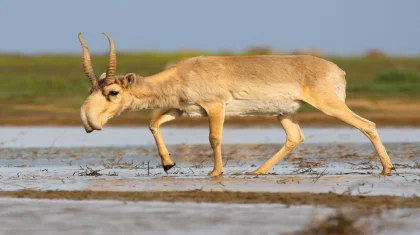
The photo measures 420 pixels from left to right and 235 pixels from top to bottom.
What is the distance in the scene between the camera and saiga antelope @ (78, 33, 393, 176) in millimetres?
13352

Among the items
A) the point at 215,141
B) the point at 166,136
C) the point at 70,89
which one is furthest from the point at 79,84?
the point at 215,141

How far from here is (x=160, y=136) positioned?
539 inches

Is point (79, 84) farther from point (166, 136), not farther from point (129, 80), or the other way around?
point (129, 80)

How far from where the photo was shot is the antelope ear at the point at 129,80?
13609 millimetres

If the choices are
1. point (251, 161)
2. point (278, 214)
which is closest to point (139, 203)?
point (278, 214)

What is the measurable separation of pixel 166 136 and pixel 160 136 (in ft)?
28.3

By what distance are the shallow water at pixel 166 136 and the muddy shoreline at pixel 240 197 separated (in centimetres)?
820

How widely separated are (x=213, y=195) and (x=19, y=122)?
1686 cm

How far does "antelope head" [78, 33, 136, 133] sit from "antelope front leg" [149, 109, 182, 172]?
457 mm

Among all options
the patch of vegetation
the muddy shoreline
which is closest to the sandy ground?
the patch of vegetation

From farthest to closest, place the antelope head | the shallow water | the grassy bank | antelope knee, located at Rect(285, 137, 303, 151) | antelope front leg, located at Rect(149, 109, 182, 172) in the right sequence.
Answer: the grassy bank
the shallow water
antelope knee, located at Rect(285, 137, 303, 151)
antelope front leg, located at Rect(149, 109, 182, 172)
the antelope head

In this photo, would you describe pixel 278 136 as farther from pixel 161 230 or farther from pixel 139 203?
pixel 161 230

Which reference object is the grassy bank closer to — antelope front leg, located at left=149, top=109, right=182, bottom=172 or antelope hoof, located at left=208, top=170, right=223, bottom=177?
antelope front leg, located at left=149, top=109, right=182, bottom=172

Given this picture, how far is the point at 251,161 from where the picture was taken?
16.1 m
